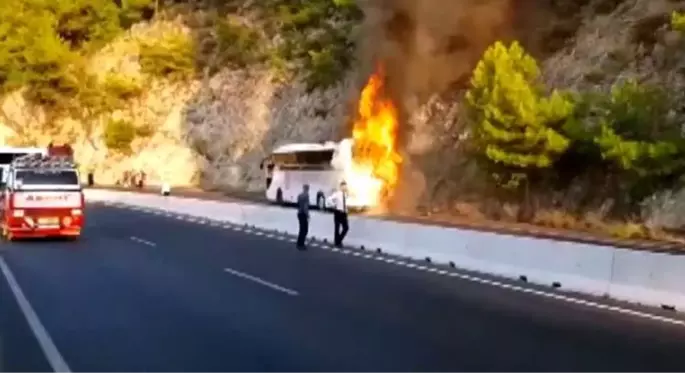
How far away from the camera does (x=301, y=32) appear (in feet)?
261

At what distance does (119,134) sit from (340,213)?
5987 cm

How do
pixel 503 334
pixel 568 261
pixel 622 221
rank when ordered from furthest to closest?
pixel 622 221, pixel 568 261, pixel 503 334

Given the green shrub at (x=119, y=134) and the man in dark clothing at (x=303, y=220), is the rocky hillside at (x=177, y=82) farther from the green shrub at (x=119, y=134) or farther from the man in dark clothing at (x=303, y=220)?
the man in dark clothing at (x=303, y=220)

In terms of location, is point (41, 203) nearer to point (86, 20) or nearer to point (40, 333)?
point (40, 333)

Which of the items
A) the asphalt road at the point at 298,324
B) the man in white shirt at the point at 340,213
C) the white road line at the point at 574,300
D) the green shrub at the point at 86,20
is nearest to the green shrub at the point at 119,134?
the green shrub at the point at 86,20

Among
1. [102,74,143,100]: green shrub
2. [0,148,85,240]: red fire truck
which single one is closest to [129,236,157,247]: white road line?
[0,148,85,240]: red fire truck

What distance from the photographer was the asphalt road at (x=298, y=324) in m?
10.5

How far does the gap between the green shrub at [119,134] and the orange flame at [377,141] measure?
36295 mm

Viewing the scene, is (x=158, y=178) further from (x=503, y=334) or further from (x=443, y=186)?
(x=503, y=334)

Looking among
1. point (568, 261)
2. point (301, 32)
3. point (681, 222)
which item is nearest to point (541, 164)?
point (681, 222)

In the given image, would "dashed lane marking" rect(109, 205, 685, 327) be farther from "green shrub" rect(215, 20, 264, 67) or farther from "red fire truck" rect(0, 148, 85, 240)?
"green shrub" rect(215, 20, 264, 67)

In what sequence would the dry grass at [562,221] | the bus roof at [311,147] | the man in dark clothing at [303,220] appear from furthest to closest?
the bus roof at [311,147]
the dry grass at [562,221]
the man in dark clothing at [303,220]

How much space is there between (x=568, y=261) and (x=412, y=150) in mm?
34429

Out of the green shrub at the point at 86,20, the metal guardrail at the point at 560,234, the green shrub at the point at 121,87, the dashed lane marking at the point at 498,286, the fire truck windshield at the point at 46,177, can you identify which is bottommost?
the dashed lane marking at the point at 498,286
